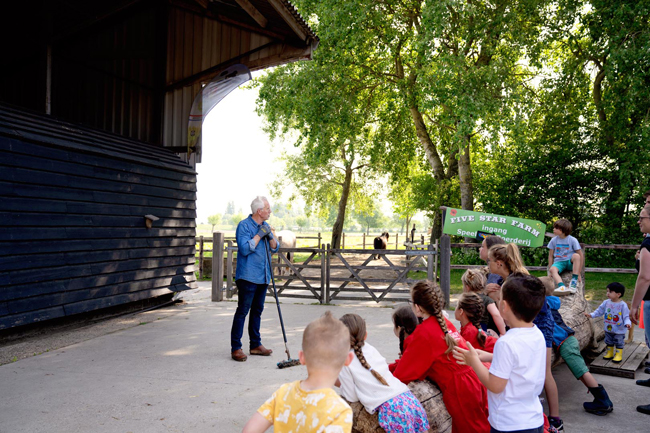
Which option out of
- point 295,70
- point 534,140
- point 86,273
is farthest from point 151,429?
point 534,140

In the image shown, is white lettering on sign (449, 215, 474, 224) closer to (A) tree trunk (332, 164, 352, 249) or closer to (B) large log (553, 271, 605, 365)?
(B) large log (553, 271, 605, 365)

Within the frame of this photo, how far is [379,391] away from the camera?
2.92 meters

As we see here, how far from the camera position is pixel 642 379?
5645mm

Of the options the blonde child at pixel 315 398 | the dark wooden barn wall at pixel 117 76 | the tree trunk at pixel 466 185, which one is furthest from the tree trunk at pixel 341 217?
the blonde child at pixel 315 398

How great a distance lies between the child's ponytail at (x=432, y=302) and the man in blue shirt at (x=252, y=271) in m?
3.15

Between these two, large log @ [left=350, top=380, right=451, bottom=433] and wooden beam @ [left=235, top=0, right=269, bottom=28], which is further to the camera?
wooden beam @ [left=235, top=0, right=269, bottom=28]

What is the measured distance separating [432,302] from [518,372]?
771 mm

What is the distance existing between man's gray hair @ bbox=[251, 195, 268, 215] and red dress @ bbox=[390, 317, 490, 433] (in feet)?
11.0

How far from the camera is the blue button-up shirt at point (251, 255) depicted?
6.12m

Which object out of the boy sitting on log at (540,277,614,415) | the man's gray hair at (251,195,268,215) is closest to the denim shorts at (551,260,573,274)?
the boy sitting on log at (540,277,614,415)

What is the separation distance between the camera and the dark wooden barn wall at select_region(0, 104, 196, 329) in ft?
22.0

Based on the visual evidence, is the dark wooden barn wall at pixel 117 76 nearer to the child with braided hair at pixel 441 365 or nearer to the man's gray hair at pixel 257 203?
the man's gray hair at pixel 257 203

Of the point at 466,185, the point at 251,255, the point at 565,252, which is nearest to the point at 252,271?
the point at 251,255

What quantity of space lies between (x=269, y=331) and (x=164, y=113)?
21.9 feet
